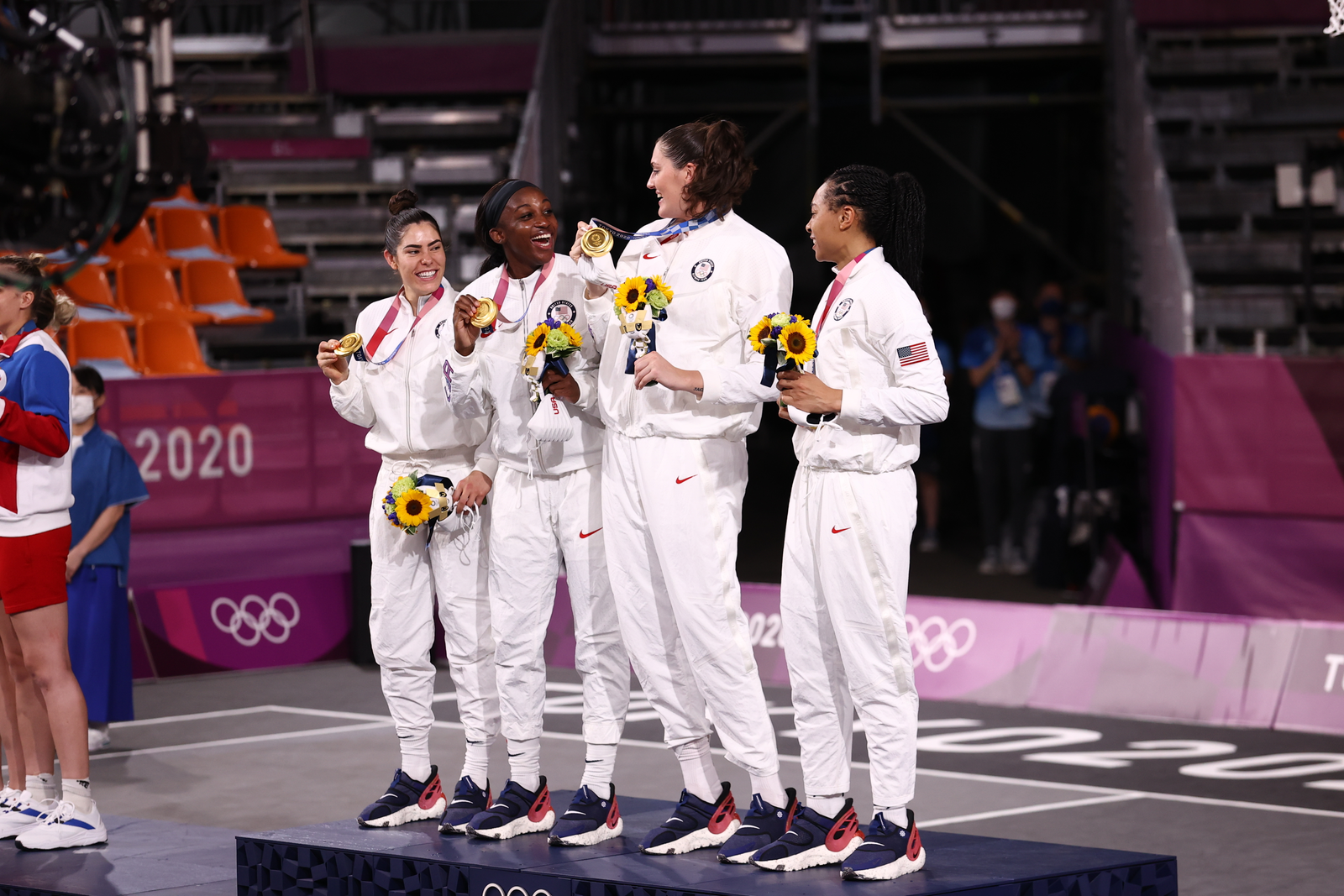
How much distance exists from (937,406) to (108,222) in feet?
7.98

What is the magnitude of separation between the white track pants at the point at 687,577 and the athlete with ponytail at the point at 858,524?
Result: 0.19 metres

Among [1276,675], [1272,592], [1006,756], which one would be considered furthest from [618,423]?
[1272,592]

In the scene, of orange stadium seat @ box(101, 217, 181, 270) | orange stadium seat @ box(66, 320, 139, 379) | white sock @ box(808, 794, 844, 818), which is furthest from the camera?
orange stadium seat @ box(101, 217, 181, 270)

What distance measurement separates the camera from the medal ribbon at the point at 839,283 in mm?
5461

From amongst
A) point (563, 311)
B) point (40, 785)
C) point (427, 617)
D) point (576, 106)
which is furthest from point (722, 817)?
point (576, 106)

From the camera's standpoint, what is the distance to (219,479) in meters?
11.7

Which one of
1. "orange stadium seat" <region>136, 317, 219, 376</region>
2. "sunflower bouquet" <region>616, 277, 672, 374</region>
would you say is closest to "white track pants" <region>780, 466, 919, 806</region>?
"sunflower bouquet" <region>616, 277, 672, 374</region>

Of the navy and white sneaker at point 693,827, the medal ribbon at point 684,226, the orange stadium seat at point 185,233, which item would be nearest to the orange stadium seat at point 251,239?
the orange stadium seat at point 185,233

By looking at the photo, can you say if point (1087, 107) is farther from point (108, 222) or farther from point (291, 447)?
point (108, 222)

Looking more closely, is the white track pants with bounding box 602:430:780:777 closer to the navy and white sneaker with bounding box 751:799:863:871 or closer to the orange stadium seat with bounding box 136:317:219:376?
the navy and white sneaker with bounding box 751:799:863:871

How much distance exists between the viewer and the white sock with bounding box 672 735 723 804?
5.71m

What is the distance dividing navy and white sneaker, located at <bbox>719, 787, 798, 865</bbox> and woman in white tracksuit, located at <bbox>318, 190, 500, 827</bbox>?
1123 millimetres

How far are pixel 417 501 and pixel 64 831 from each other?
6.68ft

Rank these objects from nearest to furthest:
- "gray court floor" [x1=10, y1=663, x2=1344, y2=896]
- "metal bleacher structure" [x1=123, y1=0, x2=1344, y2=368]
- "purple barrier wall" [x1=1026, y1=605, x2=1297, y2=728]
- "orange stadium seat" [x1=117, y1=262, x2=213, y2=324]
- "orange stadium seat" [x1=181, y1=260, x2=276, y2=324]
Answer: "gray court floor" [x1=10, y1=663, x2=1344, y2=896] → "purple barrier wall" [x1=1026, y1=605, x2=1297, y2=728] → "orange stadium seat" [x1=117, y1=262, x2=213, y2=324] → "orange stadium seat" [x1=181, y1=260, x2=276, y2=324] → "metal bleacher structure" [x1=123, y1=0, x2=1344, y2=368]
